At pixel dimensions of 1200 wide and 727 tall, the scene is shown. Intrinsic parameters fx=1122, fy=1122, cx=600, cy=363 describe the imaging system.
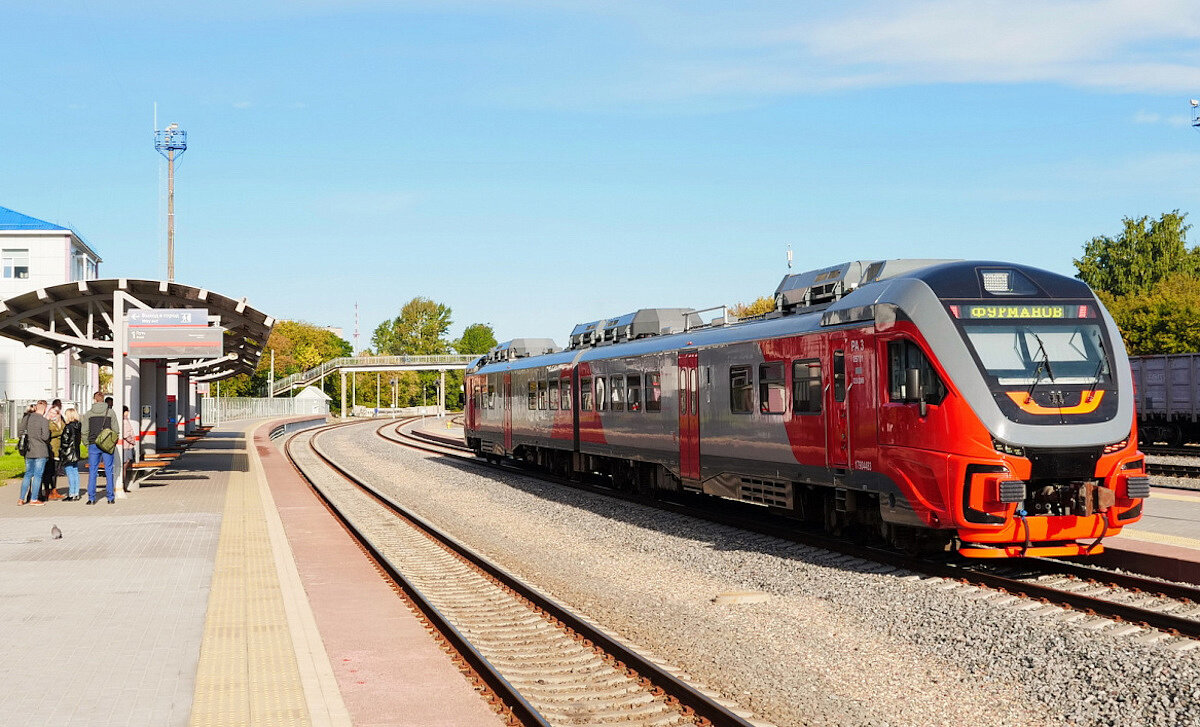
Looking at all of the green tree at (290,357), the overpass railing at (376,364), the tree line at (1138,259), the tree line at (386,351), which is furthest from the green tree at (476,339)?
the tree line at (1138,259)

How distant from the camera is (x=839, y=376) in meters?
12.9

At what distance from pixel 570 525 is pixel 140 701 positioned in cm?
1116

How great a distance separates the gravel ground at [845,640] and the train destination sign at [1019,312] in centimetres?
273

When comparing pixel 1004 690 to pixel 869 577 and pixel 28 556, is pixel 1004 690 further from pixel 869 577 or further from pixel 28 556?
pixel 28 556

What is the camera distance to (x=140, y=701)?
6996 mm

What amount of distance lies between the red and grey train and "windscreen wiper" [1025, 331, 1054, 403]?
1cm

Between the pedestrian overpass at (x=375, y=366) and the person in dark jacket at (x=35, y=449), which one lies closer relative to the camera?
the person in dark jacket at (x=35, y=449)

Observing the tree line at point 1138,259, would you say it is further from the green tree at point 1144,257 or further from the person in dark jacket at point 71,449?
the person in dark jacket at point 71,449

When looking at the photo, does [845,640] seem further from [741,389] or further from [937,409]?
[741,389]

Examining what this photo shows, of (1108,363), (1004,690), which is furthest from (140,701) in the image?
(1108,363)

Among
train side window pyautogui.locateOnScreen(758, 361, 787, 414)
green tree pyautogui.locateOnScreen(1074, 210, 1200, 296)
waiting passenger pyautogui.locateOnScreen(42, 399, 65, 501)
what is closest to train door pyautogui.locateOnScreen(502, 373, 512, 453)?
waiting passenger pyautogui.locateOnScreen(42, 399, 65, 501)

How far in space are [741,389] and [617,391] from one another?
5.93m

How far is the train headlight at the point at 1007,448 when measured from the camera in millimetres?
10758

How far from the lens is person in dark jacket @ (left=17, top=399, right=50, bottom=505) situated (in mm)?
19297
